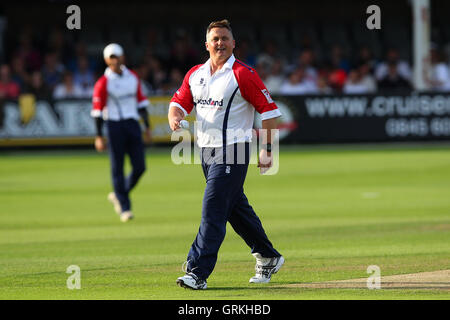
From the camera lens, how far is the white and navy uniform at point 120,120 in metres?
14.3

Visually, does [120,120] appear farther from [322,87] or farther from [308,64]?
[308,64]

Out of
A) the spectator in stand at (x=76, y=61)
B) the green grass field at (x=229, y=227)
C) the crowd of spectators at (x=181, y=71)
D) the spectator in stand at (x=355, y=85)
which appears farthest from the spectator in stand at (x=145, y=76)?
the spectator in stand at (x=355, y=85)

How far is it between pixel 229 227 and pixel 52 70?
17.2 metres

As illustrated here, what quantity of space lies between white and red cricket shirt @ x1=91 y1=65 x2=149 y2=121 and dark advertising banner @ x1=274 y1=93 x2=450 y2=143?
41.9 feet

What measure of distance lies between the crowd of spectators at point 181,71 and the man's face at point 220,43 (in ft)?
60.6

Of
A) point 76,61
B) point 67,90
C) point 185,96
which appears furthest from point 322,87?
point 185,96

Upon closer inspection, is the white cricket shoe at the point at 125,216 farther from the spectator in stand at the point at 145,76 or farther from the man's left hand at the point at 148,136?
the spectator in stand at the point at 145,76

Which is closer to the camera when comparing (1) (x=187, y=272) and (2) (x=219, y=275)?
(1) (x=187, y=272)

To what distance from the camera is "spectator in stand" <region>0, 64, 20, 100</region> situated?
89.3 feet
